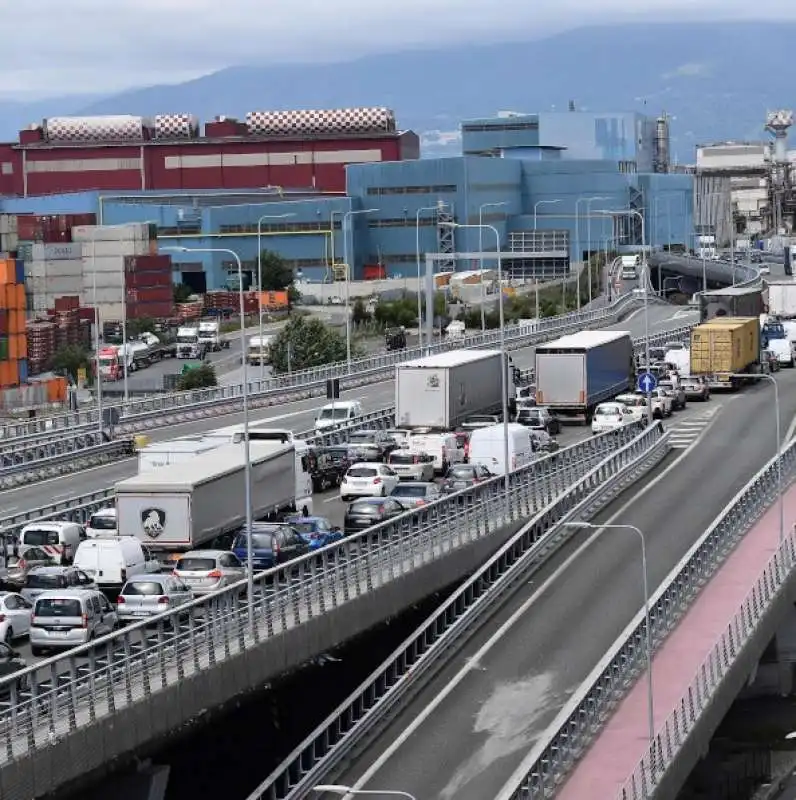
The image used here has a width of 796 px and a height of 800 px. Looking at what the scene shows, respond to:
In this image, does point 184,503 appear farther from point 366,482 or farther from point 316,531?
point 366,482

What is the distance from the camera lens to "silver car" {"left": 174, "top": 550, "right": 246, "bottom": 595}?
39625mm

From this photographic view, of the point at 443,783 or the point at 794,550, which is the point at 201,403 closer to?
the point at 794,550

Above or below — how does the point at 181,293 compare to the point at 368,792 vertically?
above

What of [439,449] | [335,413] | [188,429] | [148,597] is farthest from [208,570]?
[188,429]

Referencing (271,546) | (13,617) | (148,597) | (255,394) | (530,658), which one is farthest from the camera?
(255,394)

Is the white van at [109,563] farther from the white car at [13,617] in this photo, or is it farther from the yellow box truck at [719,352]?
the yellow box truck at [719,352]

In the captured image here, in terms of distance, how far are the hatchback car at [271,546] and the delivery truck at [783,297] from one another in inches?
3202

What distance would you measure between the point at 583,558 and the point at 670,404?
31087 millimetres

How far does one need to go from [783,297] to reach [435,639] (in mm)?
86018

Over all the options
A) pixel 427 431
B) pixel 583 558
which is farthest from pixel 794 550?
pixel 427 431

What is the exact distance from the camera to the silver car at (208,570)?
39625 mm

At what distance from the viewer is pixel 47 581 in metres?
38.5

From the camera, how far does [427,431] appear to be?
67.9 meters

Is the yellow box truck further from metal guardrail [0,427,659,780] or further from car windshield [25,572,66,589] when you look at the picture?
car windshield [25,572,66,589]
